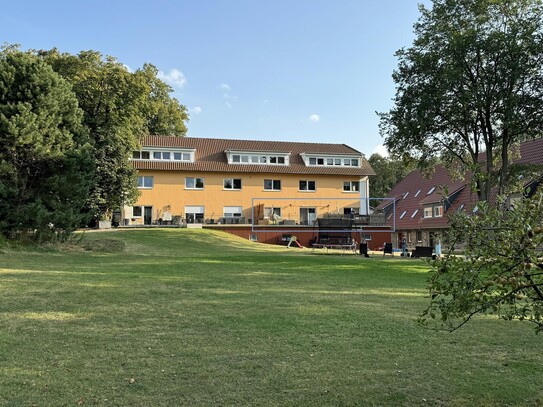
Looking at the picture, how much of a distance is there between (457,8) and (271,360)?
23.9 m

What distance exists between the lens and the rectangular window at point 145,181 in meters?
45.8

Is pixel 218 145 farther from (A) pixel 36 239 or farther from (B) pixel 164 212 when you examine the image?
(A) pixel 36 239

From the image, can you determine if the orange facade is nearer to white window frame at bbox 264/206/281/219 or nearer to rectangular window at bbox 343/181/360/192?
white window frame at bbox 264/206/281/219

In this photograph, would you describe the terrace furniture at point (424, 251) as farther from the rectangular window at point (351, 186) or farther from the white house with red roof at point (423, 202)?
the rectangular window at point (351, 186)

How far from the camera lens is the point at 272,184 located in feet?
162

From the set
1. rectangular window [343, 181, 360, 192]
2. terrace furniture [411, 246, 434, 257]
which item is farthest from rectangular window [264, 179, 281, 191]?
terrace furniture [411, 246, 434, 257]

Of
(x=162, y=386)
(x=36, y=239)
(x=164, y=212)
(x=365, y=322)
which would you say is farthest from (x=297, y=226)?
(x=162, y=386)

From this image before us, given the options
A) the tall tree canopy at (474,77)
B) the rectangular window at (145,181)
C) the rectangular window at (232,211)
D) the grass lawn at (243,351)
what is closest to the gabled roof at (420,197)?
the rectangular window at (232,211)

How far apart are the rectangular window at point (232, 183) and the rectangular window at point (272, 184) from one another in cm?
294

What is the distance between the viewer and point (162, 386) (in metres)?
4.39

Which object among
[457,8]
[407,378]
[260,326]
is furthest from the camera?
[457,8]

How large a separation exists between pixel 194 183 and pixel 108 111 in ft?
49.6

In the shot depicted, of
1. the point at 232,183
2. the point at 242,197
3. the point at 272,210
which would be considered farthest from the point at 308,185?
the point at 232,183

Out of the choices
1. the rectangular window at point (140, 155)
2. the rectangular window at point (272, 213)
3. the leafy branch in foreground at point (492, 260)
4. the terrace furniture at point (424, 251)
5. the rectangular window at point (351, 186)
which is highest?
the rectangular window at point (140, 155)
